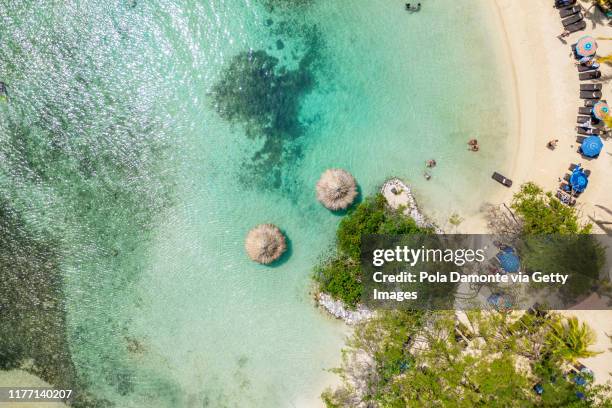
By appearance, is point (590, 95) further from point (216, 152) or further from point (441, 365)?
point (216, 152)

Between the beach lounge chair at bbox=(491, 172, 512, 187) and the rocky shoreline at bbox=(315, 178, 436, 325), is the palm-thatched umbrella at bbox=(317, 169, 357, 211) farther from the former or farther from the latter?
the beach lounge chair at bbox=(491, 172, 512, 187)

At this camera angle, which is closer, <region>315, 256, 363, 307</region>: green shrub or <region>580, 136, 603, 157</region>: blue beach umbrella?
<region>580, 136, 603, 157</region>: blue beach umbrella

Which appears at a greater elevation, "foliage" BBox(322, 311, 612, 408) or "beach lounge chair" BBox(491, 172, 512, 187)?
"beach lounge chair" BBox(491, 172, 512, 187)

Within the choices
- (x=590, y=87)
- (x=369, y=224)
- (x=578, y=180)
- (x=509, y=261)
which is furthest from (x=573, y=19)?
(x=369, y=224)

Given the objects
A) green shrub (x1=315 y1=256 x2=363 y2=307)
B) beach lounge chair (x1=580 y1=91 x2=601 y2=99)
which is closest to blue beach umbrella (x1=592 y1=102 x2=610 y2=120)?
beach lounge chair (x1=580 y1=91 x2=601 y2=99)

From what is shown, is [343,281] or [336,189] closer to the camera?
[336,189]

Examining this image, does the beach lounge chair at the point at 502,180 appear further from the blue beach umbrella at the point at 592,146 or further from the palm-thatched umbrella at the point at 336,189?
the palm-thatched umbrella at the point at 336,189
